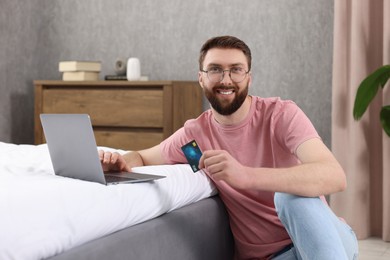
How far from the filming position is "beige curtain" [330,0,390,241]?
4.15 meters

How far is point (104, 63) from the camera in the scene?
517 cm

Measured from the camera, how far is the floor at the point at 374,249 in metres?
3.72

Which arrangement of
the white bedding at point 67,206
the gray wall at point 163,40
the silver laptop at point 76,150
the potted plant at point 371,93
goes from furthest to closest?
1. the gray wall at point 163,40
2. the potted plant at point 371,93
3. the silver laptop at point 76,150
4. the white bedding at point 67,206

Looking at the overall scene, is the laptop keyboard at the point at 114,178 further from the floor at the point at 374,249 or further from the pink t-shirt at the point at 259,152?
the floor at the point at 374,249

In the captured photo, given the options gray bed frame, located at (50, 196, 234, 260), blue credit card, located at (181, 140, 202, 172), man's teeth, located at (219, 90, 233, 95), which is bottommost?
gray bed frame, located at (50, 196, 234, 260)

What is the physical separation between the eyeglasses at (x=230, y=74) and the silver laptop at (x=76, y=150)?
45 cm

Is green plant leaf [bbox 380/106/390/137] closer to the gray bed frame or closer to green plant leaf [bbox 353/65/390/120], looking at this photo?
green plant leaf [bbox 353/65/390/120]

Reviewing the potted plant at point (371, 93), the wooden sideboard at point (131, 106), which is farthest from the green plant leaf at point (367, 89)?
the wooden sideboard at point (131, 106)

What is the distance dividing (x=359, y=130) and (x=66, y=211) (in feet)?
9.51

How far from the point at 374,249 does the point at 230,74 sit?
2.08 meters

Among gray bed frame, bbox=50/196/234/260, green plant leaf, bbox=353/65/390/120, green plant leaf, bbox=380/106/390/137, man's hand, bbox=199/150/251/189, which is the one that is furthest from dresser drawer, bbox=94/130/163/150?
man's hand, bbox=199/150/251/189

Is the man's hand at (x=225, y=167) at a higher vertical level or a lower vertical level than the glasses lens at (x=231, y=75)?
lower

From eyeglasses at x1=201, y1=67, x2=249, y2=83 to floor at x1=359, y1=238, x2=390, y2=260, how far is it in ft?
5.90

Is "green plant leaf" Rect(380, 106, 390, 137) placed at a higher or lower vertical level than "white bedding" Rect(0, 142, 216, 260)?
higher
